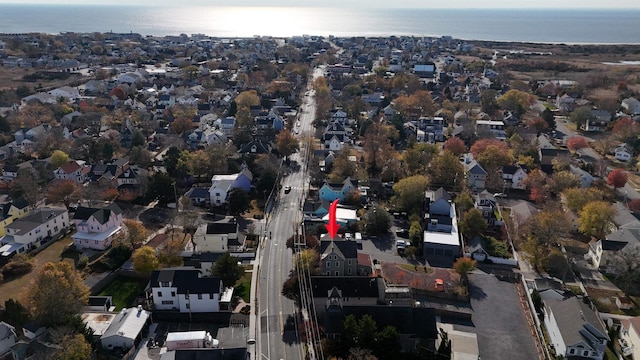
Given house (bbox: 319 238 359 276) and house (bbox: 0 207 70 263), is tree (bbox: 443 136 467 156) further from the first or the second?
house (bbox: 0 207 70 263)

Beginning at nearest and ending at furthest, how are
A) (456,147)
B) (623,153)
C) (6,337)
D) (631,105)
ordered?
(6,337) → (456,147) → (623,153) → (631,105)

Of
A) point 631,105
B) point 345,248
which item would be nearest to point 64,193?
point 345,248

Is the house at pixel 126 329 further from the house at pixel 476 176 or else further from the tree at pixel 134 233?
the house at pixel 476 176

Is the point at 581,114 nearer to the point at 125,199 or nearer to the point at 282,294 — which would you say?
the point at 282,294

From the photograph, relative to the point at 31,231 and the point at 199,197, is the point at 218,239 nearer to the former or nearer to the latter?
the point at 199,197

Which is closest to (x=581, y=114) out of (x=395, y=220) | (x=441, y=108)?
(x=441, y=108)

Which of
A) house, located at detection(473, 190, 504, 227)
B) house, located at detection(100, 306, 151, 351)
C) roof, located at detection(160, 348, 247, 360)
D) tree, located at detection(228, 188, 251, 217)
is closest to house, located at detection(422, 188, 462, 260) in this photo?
house, located at detection(473, 190, 504, 227)

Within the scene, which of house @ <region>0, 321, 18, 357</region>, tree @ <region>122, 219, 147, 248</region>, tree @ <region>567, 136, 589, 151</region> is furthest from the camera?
tree @ <region>567, 136, 589, 151</region>
